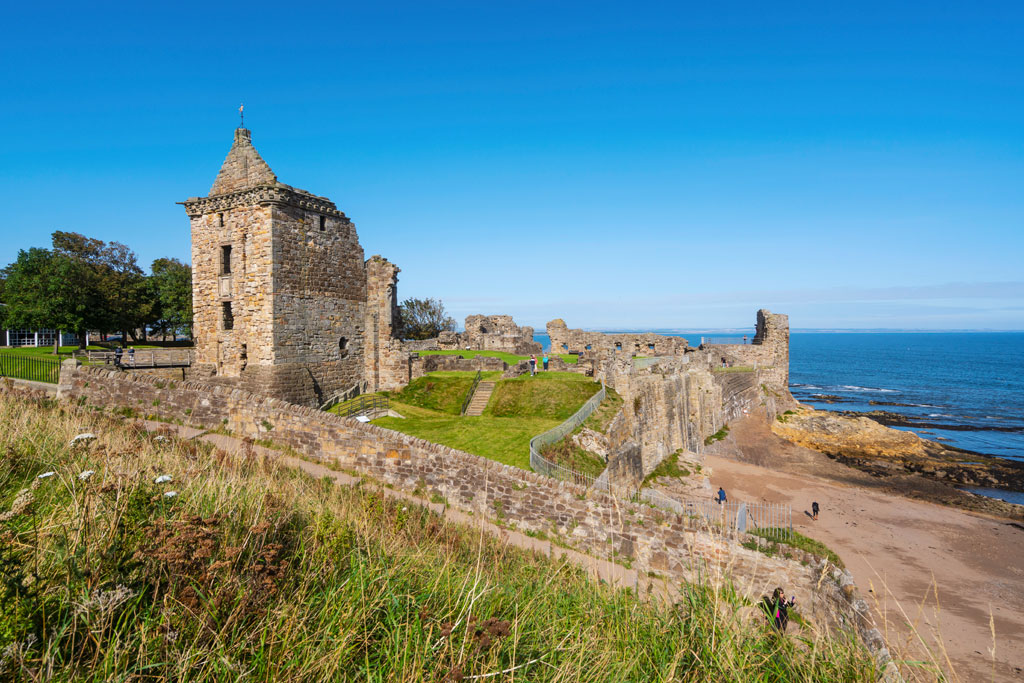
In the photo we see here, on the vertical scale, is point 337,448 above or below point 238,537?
below

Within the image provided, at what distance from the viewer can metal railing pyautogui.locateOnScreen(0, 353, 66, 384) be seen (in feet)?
55.8

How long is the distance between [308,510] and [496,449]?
10.2 meters

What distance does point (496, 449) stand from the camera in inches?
608

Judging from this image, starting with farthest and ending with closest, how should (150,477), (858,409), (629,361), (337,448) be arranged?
(858,409) → (629,361) → (337,448) → (150,477)

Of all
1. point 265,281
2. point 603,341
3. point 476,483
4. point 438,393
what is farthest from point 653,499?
point 603,341

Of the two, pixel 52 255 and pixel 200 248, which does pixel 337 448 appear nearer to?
pixel 200 248

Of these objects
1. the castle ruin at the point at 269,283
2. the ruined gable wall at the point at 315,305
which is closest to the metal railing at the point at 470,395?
the ruined gable wall at the point at 315,305

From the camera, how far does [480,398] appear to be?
22.6 metres

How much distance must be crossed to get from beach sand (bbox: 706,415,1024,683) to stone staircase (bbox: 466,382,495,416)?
Result: 1301cm

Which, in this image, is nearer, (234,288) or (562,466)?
(562,466)

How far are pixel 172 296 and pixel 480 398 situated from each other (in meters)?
34.3

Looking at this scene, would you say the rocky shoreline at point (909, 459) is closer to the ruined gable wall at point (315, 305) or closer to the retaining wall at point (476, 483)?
the retaining wall at point (476, 483)

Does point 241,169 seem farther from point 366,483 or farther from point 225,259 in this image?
point 366,483

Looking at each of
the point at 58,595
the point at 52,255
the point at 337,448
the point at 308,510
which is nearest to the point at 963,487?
the point at 337,448
